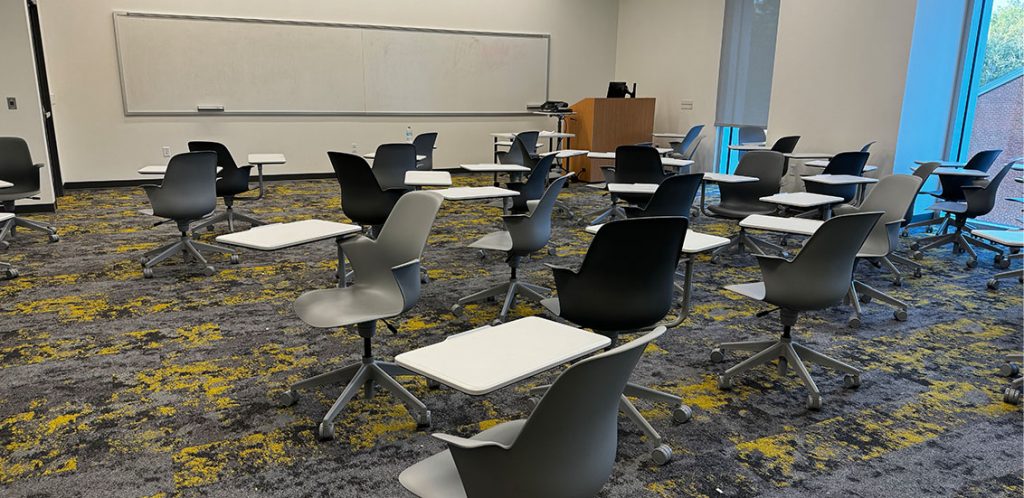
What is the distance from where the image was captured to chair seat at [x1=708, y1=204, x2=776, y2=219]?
5340 mm

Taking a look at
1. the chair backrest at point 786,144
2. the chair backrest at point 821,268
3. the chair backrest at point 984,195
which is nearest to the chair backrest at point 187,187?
the chair backrest at point 821,268

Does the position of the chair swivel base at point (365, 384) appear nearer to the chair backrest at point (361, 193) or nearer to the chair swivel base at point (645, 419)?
the chair swivel base at point (645, 419)

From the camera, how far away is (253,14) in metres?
9.12

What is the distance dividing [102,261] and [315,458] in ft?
12.3

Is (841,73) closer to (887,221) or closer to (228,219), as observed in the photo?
(887,221)

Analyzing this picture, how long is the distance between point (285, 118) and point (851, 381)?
8.47 metres

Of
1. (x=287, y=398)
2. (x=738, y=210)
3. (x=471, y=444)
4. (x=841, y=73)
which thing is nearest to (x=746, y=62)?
(x=841, y=73)

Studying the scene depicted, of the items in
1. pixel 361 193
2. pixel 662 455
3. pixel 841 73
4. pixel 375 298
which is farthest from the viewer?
pixel 841 73

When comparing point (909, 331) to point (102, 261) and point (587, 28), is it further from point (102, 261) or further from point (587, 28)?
point (587, 28)

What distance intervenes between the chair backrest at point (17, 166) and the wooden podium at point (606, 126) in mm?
6781

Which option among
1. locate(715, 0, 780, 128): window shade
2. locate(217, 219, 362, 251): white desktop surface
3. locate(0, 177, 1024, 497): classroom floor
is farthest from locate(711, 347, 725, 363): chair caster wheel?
locate(715, 0, 780, 128): window shade

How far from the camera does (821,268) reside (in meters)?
2.91

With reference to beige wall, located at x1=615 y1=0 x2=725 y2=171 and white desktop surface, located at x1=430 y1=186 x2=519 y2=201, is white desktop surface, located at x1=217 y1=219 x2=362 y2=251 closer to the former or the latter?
white desktop surface, located at x1=430 y1=186 x2=519 y2=201

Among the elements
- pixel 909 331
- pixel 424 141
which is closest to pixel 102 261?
pixel 424 141
